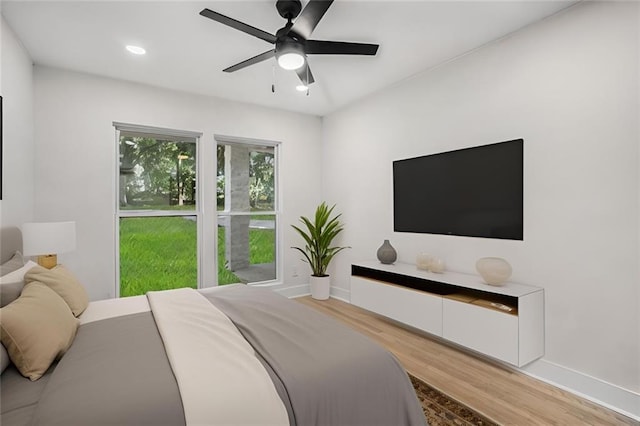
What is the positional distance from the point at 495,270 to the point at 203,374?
2232 mm

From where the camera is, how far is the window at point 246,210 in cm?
427

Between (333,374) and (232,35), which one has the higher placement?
(232,35)

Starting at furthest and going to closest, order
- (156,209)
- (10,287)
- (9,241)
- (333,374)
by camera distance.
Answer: (156,209) → (9,241) → (10,287) → (333,374)

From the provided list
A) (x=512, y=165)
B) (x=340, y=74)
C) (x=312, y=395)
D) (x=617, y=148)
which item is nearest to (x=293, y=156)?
(x=340, y=74)

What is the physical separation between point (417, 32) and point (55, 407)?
10.1ft

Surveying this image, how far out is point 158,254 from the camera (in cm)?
385

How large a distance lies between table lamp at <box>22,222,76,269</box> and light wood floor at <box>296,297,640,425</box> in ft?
9.16

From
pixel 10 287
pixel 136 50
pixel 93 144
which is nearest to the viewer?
pixel 10 287

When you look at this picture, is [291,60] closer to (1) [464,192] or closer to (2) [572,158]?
(1) [464,192]

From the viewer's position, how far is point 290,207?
4.66 meters

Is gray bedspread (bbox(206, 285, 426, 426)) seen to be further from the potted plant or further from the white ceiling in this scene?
the potted plant

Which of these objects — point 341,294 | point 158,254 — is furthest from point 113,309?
point 341,294

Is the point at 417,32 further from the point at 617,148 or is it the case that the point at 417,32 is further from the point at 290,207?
the point at 290,207

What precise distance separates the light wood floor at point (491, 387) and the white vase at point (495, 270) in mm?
701
